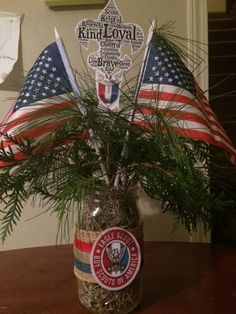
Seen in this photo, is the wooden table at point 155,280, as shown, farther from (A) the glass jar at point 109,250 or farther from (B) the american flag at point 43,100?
(B) the american flag at point 43,100

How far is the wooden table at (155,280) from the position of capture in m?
0.69

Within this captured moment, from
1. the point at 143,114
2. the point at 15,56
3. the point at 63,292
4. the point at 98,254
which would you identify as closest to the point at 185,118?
the point at 143,114

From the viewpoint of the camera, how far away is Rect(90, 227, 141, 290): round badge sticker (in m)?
0.62

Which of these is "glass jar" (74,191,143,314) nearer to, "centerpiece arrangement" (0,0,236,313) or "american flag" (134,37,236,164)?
"centerpiece arrangement" (0,0,236,313)

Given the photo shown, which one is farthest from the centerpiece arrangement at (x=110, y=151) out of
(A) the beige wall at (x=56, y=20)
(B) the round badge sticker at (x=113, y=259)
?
(A) the beige wall at (x=56, y=20)

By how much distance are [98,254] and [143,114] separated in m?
0.26

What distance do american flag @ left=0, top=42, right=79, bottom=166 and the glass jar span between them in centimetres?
17

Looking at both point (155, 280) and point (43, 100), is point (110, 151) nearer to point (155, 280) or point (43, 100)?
point (43, 100)

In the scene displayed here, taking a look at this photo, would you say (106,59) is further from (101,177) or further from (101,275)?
(101,275)

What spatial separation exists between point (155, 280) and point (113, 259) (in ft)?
0.71

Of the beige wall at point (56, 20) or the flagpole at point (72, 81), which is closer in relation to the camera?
the flagpole at point (72, 81)

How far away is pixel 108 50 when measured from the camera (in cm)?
70

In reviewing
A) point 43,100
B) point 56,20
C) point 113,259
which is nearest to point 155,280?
point 113,259

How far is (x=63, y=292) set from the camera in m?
0.75
